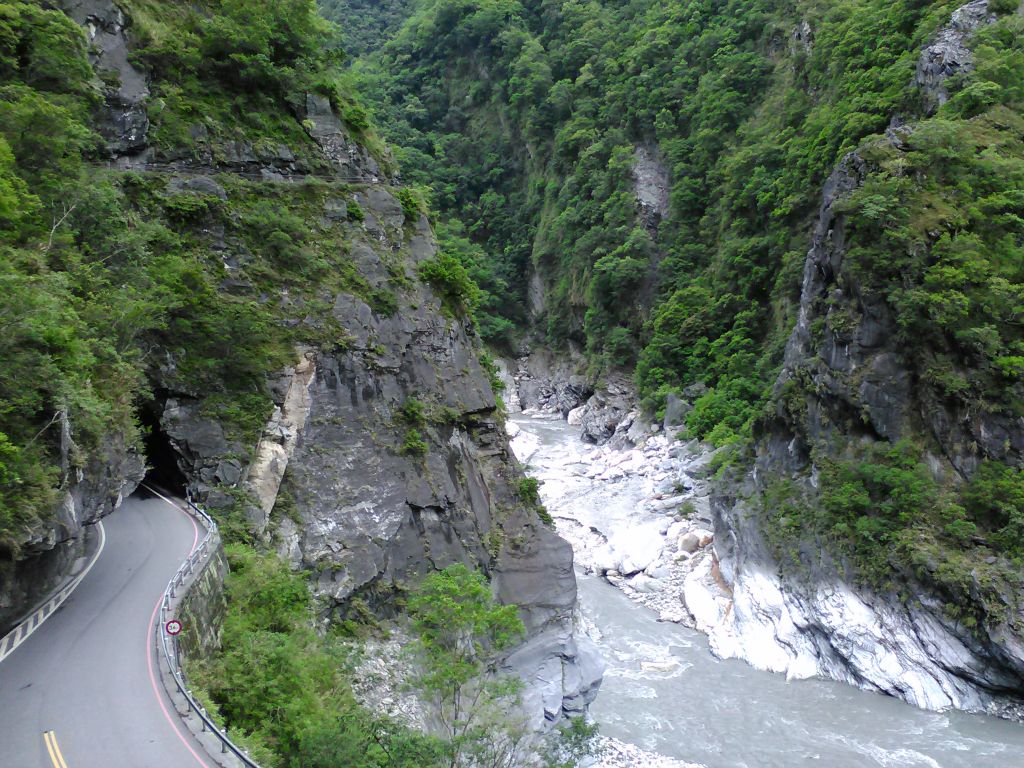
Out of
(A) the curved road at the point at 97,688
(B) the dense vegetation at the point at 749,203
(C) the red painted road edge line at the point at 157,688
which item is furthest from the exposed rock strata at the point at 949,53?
(A) the curved road at the point at 97,688

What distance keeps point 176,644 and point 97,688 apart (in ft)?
4.24

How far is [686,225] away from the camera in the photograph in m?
52.5

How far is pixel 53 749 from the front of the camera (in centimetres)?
889

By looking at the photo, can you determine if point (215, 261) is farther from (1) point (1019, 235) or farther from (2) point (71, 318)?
(1) point (1019, 235)

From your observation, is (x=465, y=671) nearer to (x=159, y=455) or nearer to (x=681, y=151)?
(x=159, y=455)

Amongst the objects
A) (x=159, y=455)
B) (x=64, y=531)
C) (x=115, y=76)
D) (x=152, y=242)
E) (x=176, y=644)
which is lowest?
(x=176, y=644)

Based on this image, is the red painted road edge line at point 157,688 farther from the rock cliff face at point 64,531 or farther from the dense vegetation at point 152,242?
the dense vegetation at point 152,242

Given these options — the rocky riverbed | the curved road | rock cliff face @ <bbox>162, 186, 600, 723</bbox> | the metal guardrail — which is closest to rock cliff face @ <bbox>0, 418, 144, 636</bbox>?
the curved road

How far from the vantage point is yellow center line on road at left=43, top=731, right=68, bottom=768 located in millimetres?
8656

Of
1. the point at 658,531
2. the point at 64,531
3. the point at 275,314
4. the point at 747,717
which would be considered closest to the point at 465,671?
the point at 64,531

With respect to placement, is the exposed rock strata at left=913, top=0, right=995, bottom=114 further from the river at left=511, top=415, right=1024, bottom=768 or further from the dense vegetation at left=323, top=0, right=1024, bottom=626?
the river at left=511, top=415, right=1024, bottom=768

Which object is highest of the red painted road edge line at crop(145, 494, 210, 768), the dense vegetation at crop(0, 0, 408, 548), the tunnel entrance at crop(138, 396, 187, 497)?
the dense vegetation at crop(0, 0, 408, 548)

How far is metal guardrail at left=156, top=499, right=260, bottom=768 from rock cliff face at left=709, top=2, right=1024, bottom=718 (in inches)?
709

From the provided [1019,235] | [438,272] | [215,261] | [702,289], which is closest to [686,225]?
[702,289]
